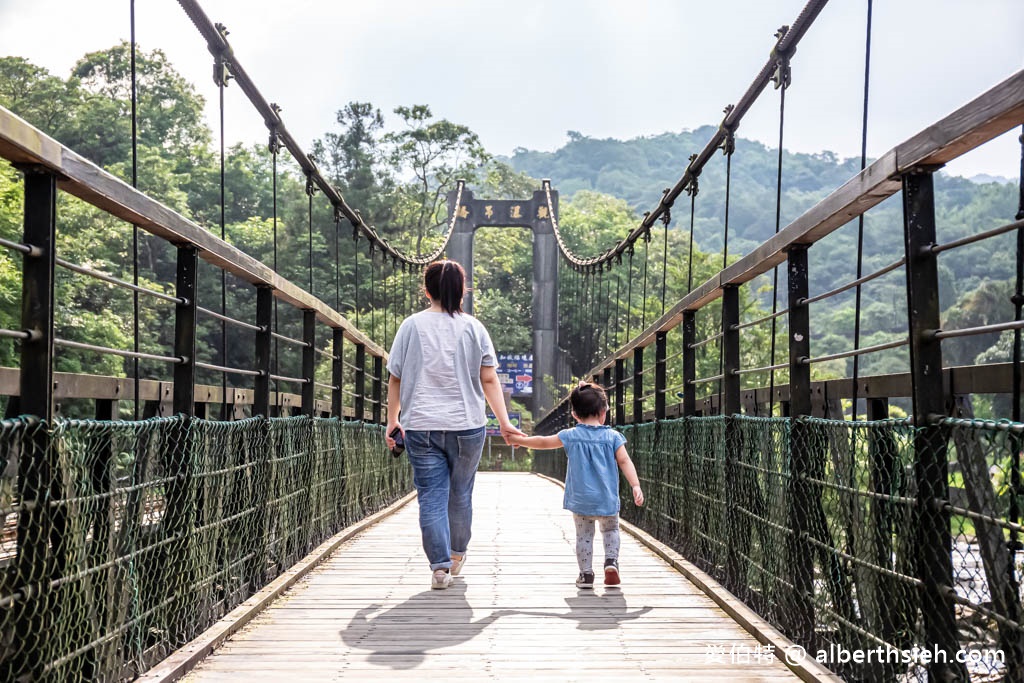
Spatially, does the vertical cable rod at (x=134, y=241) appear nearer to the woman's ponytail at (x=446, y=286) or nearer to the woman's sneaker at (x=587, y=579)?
the woman's ponytail at (x=446, y=286)

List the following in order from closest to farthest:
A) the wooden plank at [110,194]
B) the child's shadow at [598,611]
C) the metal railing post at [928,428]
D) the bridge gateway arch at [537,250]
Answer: the wooden plank at [110,194] < the metal railing post at [928,428] < the child's shadow at [598,611] < the bridge gateway arch at [537,250]

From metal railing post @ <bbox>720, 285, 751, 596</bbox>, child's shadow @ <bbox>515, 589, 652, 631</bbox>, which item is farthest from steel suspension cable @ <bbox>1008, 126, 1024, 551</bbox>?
child's shadow @ <bbox>515, 589, 652, 631</bbox>

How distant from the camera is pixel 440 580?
3.55 m

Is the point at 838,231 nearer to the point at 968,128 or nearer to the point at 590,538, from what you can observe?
the point at 590,538

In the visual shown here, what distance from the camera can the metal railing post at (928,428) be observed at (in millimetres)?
1905

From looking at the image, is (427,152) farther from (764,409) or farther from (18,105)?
(764,409)

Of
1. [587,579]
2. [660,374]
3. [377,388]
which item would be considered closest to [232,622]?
[587,579]

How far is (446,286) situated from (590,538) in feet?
2.94

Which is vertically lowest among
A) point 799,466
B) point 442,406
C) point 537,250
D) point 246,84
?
point 799,466

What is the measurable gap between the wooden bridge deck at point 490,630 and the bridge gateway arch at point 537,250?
20620mm

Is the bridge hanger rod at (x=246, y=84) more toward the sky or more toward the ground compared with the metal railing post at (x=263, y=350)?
more toward the sky

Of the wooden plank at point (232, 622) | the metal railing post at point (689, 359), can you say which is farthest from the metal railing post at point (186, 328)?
the metal railing post at point (689, 359)

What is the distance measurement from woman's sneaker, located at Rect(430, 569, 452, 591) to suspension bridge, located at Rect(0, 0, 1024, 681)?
4cm

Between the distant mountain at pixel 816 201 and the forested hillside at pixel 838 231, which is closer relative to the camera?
the forested hillside at pixel 838 231
